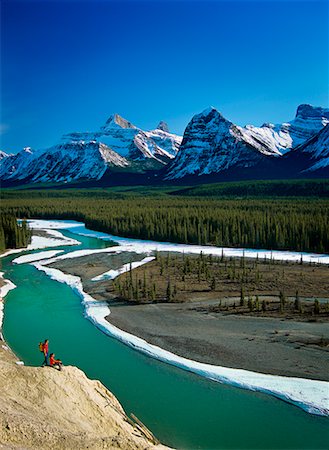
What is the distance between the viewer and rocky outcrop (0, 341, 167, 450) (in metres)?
14.1

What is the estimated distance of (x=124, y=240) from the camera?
282ft

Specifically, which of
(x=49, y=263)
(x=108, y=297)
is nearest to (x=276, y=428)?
(x=108, y=297)

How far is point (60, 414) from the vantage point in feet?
54.5

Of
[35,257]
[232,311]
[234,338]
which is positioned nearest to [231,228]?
[35,257]

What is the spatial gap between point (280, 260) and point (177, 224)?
105 feet

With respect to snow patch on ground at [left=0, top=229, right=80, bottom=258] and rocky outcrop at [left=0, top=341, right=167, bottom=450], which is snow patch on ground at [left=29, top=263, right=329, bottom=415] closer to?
rocky outcrop at [left=0, top=341, right=167, bottom=450]

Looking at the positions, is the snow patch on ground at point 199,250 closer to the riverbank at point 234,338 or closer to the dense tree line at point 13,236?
the dense tree line at point 13,236

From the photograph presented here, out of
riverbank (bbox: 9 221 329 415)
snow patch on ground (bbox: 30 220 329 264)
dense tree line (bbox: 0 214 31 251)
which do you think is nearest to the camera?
riverbank (bbox: 9 221 329 415)

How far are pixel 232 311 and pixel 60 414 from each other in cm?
1990

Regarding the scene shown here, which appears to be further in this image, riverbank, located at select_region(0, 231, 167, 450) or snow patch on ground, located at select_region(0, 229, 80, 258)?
snow patch on ground, located at select_region(0, 229, 80, 258)

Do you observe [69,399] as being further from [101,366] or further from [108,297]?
[108,297]

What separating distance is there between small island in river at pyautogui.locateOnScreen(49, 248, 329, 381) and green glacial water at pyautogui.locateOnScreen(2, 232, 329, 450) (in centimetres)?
277

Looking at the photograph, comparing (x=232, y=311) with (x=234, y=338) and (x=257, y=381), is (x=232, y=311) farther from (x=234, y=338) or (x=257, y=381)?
(x=257, y=381)

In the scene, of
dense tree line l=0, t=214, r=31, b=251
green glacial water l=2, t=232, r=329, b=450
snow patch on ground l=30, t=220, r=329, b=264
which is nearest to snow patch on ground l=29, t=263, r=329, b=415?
green glacial water l=2, t=232, r=329, b=450
